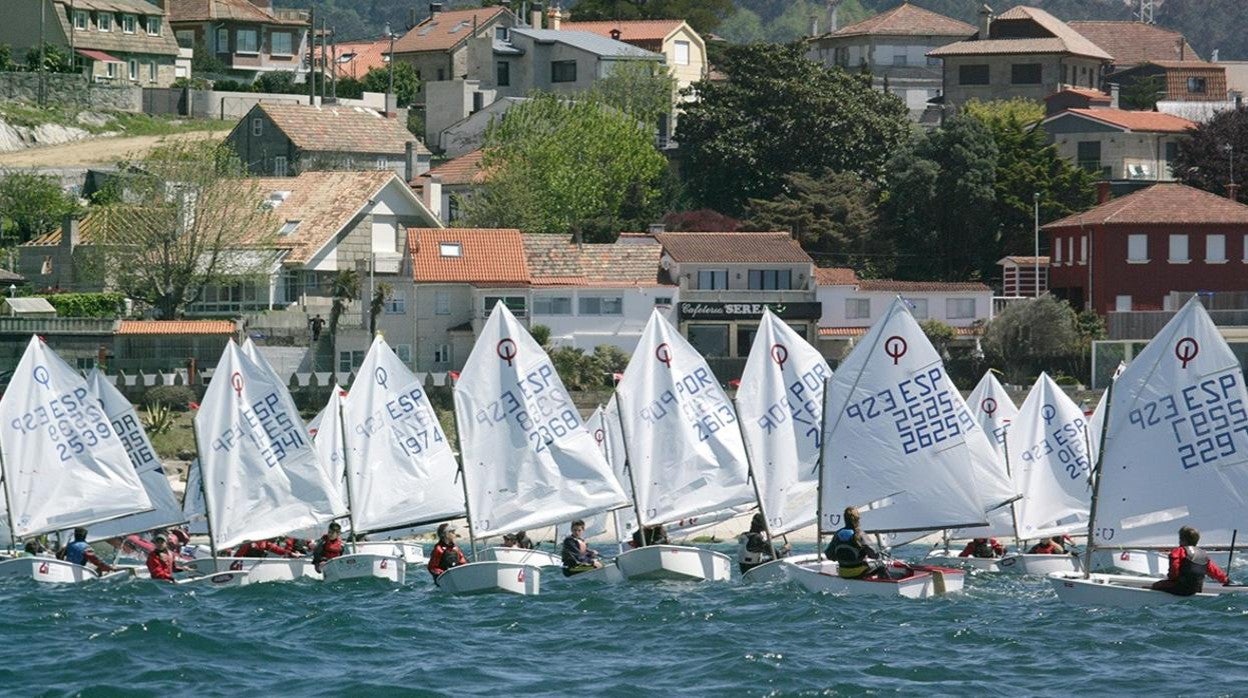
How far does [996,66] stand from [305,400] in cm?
6658

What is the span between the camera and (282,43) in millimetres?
151875

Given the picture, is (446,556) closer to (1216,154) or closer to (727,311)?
(727,311)

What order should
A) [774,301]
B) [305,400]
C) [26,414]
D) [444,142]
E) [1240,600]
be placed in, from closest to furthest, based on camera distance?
[1240,600], [26,414], [305,400], [774,301], [444,142]

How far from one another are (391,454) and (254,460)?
134 inches

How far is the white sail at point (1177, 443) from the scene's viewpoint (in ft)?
129

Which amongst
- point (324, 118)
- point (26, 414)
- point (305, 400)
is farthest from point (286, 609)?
point (324, 118)

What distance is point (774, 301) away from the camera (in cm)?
9350

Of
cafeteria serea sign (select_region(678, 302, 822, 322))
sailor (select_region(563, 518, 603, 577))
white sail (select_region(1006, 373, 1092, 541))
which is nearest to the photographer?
sailor (select_region(563, 518, 603, 577))

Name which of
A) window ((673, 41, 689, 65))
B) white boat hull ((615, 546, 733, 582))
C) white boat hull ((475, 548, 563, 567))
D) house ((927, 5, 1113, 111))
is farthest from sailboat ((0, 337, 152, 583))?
window ((673, 41, 689, 65))

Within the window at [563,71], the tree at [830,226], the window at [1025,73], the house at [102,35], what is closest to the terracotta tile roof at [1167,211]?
the tree at [830,226]

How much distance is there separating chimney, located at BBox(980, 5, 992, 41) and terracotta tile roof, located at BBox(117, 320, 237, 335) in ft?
230

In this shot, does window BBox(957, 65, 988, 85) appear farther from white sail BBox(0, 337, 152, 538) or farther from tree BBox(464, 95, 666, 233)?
white sail BBox(0, 337, 152, 538)

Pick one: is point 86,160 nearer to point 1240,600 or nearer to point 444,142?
point 444,142

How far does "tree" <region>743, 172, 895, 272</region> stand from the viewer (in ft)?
346
